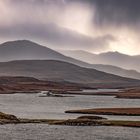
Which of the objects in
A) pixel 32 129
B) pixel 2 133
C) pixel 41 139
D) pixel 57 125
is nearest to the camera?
pixel 41 139

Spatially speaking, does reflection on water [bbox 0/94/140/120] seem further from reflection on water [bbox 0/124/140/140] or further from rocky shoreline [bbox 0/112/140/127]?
reflection on water [bbox 0/124/140/140]

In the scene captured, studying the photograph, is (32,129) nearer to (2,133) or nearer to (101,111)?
(2,133)

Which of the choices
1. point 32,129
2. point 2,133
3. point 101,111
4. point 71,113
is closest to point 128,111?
point 101,111

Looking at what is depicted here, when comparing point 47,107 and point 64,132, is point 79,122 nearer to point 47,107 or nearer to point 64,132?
point 64,132

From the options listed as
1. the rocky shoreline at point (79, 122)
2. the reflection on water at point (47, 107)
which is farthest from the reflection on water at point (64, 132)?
the reflection on water at point (47, 107)

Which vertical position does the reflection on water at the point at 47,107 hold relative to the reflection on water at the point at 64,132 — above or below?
above

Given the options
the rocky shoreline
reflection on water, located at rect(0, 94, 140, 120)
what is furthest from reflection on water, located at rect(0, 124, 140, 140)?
reflection on water, located at rect(0, 94, 140, 120)

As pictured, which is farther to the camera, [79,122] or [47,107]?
[47,107]

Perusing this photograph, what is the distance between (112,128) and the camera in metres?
79.9

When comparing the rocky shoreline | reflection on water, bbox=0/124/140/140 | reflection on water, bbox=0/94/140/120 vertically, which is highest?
reflection on water, bbox=0/94/140/120

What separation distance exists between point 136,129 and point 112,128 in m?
3.94

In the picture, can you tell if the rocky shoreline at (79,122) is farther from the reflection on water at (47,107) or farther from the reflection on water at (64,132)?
the reflection on water at (47,107)

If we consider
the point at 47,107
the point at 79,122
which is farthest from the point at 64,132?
the point at 47,107

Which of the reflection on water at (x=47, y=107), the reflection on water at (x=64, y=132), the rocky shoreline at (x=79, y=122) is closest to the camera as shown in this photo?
the reflection on water at (x=64, y=132)
